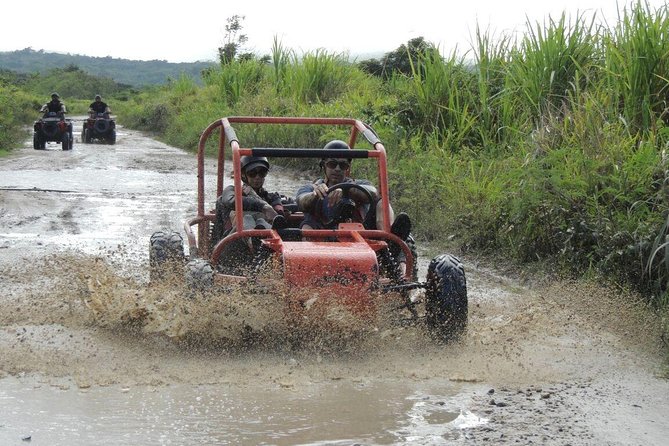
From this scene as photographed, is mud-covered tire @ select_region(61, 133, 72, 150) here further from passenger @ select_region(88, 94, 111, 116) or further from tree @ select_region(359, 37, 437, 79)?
tree @ select_region(359, 37, 437, 79)

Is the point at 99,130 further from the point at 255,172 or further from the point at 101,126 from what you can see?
the point at 255,172

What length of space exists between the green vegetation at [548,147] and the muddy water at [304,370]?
0.43 m

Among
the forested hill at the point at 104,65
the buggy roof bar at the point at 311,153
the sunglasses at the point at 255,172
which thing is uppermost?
the forested hill at the point at 104,65

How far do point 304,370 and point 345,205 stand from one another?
141cm

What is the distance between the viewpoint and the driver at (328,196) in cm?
648

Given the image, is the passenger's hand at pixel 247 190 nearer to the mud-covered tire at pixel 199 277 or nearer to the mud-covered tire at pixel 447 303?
the mud-covered tire at pixel 199 277

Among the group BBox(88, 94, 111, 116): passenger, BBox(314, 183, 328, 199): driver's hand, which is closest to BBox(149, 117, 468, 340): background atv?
BBox(314, 183, 328, 199): driver's hand

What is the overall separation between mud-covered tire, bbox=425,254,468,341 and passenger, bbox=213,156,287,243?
1174 millimetres

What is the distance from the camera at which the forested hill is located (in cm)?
11219

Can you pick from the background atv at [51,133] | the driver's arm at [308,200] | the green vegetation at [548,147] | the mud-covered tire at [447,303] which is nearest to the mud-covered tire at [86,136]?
the background atv at [51,133]

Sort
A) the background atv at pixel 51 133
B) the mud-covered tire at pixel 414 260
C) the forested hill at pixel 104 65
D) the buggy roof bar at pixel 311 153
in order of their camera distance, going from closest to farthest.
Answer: the buggy roof bar at pixel 311 153
the mud-covered tire at pixel 414 260
the background atv at pixel 51 133
the forested hill at pixel 104 65

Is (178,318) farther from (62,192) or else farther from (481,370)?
(62,192)

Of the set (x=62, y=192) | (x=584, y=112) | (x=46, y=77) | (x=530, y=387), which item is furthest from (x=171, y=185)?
(x=46, y=77)

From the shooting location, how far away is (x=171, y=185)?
14.4 metres
